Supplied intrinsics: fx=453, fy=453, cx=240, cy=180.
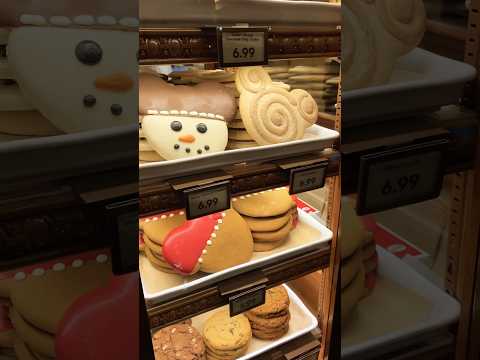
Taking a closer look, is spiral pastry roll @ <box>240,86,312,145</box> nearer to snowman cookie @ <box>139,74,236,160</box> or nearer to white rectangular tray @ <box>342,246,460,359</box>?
snowman cookie @ <box>139,74,236,160</box>

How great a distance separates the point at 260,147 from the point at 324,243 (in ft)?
1.40

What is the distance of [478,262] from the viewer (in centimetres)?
81

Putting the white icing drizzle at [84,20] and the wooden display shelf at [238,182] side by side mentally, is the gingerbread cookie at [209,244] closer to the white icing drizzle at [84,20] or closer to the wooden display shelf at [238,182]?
the wooden display shelf at [238,182]

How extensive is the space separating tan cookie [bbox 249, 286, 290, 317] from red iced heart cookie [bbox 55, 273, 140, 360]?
0.91 m

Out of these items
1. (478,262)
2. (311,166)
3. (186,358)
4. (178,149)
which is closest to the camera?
(478,262)

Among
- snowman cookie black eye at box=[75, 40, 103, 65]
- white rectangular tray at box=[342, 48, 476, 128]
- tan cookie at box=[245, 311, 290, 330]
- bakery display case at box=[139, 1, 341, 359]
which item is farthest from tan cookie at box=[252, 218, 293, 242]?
snowman cookie black eye at box=[75, 40, 103, 65]

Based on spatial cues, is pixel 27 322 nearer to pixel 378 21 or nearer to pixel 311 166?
pixel 378 21

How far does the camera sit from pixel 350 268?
0.51m

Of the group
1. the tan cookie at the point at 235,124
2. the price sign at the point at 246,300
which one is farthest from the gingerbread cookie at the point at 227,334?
the tan cookie at the point at 235,124

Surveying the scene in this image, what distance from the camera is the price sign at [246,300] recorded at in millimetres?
1163

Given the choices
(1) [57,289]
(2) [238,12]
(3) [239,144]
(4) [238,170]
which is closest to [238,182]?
(4) [238,170]

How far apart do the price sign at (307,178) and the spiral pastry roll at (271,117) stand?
0.10m

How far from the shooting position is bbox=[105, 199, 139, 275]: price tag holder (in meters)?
0.43

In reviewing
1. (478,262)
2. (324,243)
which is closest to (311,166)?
(324,243)
